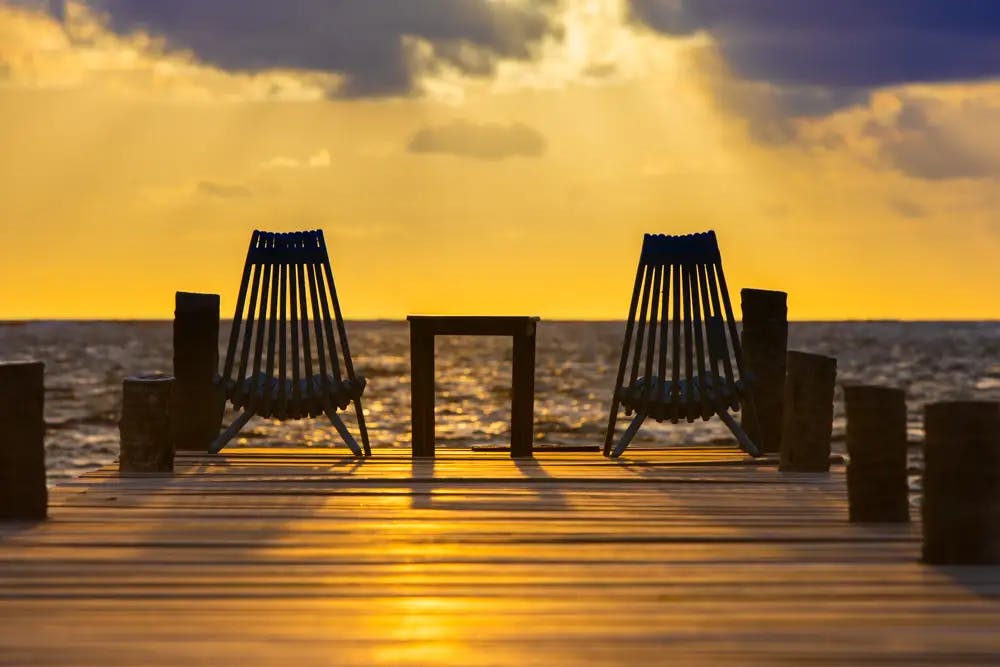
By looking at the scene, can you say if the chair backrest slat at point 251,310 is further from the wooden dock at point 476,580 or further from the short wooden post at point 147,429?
the wooden dock at point 476,580

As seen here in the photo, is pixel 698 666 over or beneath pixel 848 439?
beneath

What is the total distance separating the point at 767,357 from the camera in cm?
978

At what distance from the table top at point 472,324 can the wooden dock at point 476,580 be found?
1714 millimetres

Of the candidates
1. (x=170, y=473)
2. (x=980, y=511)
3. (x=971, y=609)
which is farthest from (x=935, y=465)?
(x=170, y=473)

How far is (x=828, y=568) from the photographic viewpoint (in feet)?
16.9

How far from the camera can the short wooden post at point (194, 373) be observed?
986 cm

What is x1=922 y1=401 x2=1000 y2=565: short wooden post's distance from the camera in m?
5.09

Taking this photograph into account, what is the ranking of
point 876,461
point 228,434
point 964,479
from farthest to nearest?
point 228,434
point 876,461
point 964,479

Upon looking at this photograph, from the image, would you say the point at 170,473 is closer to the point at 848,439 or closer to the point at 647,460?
the point at 647,460

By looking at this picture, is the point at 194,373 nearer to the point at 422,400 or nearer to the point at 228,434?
the point at 228,434

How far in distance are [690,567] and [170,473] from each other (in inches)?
163

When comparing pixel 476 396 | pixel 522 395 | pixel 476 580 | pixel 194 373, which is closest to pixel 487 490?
pixel 522 395

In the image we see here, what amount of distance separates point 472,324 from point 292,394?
4.17ft

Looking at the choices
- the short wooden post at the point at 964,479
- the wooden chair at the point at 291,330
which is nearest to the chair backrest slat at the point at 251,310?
the wooden chair at the point at 291,330
